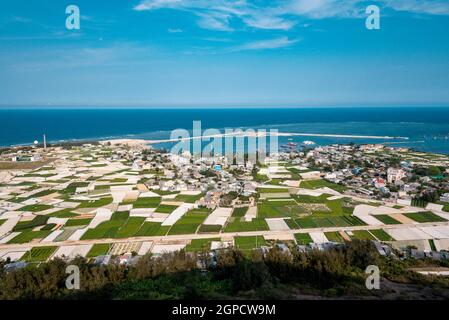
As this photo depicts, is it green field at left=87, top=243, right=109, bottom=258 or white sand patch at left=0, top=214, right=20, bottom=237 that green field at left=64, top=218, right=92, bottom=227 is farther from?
green field at left=87, top=243, right=109, bottom=258

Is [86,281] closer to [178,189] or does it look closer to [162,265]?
[162,265]

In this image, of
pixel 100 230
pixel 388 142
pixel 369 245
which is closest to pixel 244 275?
pixel 369 245

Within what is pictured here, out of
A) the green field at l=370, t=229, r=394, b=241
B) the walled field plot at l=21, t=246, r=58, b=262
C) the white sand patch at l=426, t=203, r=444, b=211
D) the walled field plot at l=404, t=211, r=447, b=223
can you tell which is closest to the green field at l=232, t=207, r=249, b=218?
the green field at l=370, t=229, r=394, b=241

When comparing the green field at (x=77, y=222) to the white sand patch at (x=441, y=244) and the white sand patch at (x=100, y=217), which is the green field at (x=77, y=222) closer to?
the white sand patch at (x=100, y=217)

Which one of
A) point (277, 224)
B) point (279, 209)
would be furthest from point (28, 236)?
point (279, 209)

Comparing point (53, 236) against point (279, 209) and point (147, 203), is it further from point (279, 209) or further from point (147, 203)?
point (279, 209)

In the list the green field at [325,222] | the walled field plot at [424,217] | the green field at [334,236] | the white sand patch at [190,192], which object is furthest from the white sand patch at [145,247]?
the walled field plot at [424,217]
